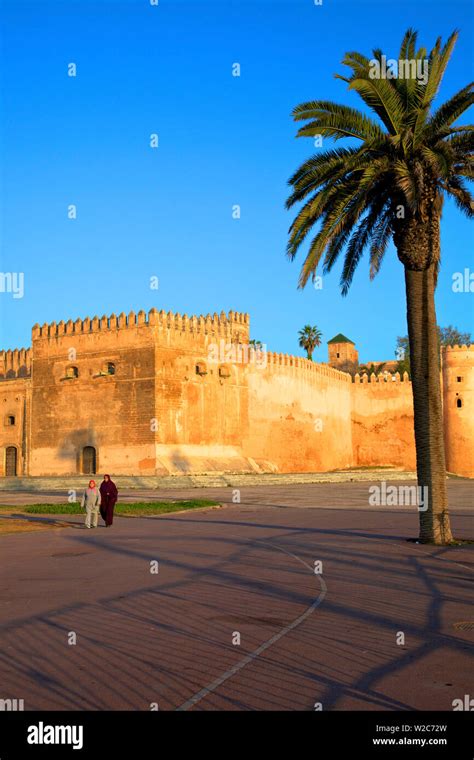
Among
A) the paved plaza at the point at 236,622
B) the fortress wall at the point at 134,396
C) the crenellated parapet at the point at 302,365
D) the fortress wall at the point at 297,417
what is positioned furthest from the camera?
the crenellated parapet at the point at 302,365

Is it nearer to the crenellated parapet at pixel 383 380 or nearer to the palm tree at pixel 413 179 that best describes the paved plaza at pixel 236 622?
the palm tree at pixel 413 179

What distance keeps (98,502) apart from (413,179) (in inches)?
359

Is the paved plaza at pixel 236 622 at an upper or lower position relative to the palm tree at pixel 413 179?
lower

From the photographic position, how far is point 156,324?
35406mm

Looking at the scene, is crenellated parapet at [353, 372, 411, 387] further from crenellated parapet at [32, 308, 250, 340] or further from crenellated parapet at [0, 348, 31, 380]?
crenellated parapet at [0, 348, 31, 380]

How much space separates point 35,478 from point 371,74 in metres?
24.8

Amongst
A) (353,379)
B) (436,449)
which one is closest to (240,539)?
(436,449)

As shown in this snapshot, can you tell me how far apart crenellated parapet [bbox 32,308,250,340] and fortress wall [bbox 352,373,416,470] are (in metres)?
13.4

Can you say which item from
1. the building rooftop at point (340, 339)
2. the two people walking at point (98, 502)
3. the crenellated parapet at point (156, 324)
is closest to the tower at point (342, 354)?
the building rooftop at point (340, 339)

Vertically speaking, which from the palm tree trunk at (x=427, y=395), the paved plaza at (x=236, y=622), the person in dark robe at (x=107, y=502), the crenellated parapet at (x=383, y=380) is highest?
the crenellated parapet at (x=383, y=380)

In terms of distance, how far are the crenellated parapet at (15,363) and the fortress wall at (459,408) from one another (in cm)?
2451

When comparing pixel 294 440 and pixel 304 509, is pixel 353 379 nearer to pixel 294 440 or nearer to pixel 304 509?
pixel 294 440

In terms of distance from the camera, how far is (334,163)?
14.3m

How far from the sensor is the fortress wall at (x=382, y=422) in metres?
50.3
